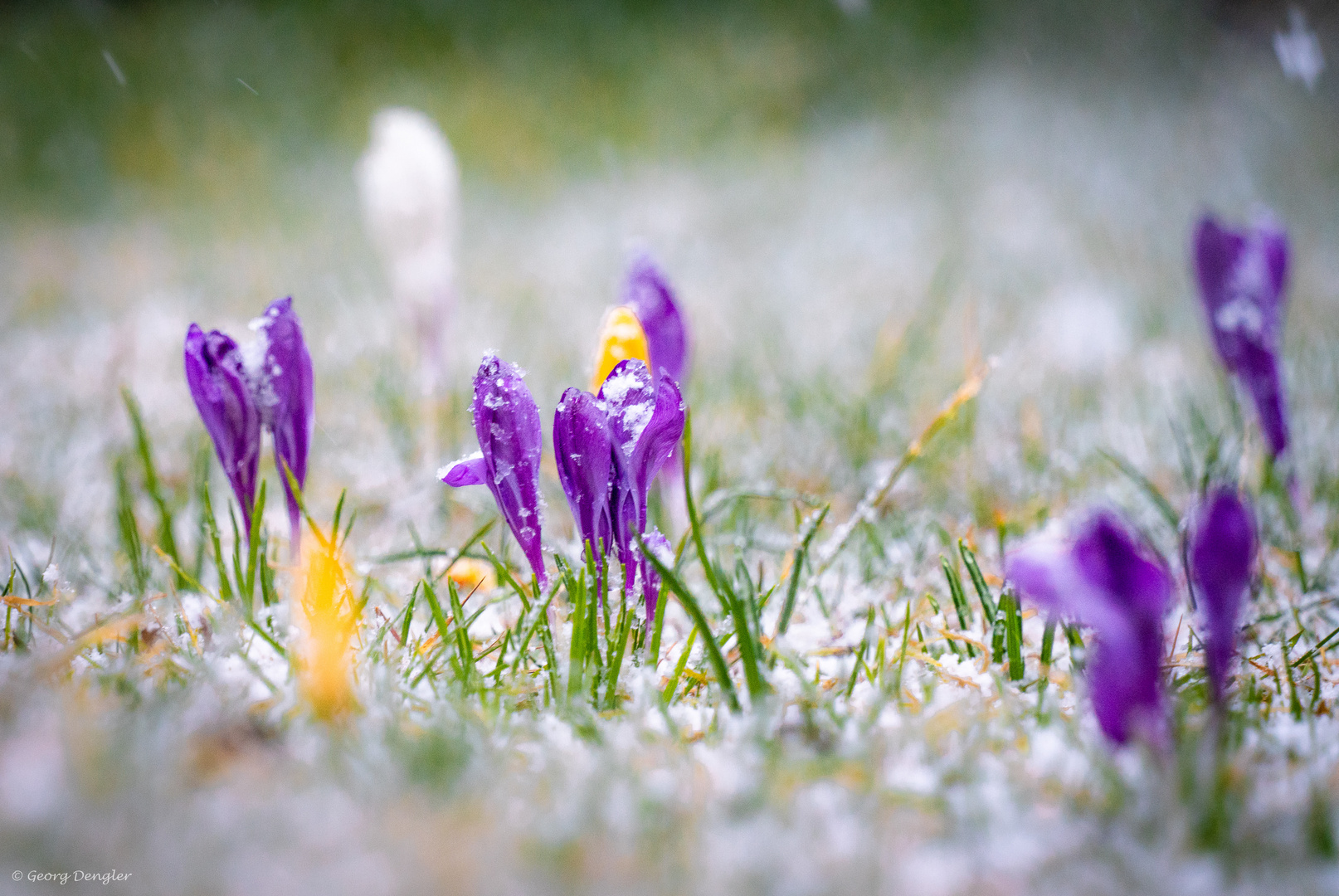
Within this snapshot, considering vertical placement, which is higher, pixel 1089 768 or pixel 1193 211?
pixel 1193 211

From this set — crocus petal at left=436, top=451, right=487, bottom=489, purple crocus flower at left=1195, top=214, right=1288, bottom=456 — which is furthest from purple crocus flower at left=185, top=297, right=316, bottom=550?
purple crocus flower at left=1195, top=214, right=1288, bottom=456

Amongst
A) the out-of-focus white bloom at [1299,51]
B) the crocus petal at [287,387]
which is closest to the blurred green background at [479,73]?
the out-of-focus white bloom at [1299,51]

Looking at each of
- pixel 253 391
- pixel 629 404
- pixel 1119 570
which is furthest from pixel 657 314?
pixel 1119 570

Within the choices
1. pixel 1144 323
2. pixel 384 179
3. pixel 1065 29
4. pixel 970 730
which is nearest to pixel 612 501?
pixel 970 730

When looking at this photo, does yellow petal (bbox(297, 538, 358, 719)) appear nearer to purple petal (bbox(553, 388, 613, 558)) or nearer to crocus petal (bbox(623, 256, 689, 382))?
purple petal (bbox(553, 388, 613, 558))

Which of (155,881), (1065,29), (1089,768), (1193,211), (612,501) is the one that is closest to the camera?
(155,881)

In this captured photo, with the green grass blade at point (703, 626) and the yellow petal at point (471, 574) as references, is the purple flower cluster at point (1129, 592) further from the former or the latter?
the yellow petal at point (471, 574)

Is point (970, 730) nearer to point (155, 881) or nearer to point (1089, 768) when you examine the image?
point (1089, 768)
